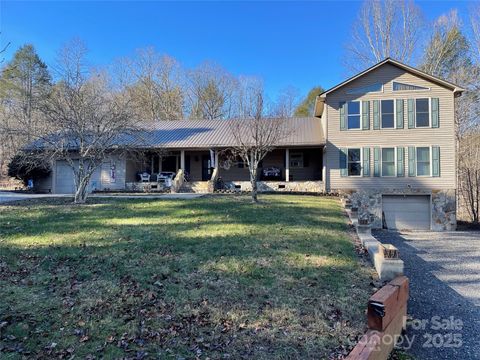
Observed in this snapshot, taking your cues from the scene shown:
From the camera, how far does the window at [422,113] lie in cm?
1758

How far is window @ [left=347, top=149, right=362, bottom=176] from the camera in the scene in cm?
1816

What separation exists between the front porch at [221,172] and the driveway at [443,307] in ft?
34.0

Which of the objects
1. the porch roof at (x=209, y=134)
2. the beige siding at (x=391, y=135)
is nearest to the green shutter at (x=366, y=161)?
the beige siding at (x=391, y=135)

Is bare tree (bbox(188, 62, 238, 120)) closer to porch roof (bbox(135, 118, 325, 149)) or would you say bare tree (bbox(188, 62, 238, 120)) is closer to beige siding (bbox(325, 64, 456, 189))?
porch roof (bbox(135, 118, 325, 149))

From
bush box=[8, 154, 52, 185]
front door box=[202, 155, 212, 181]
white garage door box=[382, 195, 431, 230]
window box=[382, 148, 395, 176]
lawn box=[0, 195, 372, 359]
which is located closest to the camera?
lawn box=[0, 195, 372, 359]

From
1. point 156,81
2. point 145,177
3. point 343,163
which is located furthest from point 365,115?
point 156,81

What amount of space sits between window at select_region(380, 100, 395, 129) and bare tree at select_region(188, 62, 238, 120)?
20.5 metres

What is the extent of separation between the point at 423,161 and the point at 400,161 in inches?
47.3

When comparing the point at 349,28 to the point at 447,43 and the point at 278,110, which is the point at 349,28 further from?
the point at 278,110

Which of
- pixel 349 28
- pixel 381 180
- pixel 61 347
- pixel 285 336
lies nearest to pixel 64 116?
pixel 61 347

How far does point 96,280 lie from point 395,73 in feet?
61.5

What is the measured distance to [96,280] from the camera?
453 centimetres

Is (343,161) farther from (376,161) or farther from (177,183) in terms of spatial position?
(177,183)

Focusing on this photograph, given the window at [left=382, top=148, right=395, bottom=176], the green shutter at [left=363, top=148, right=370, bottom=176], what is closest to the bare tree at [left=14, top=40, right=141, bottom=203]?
the green shutter at [left=363, top=148, right=370, bottom=176]
